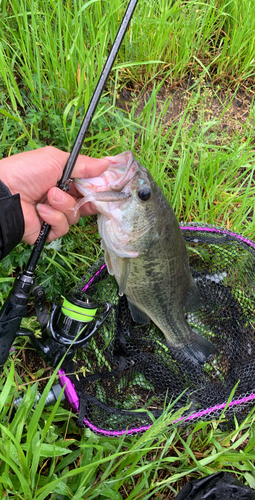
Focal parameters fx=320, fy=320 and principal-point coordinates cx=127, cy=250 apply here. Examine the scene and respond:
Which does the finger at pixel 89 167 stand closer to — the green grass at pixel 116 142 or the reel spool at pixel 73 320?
the green grass at pixel 116 142

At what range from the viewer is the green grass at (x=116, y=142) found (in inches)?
66.7

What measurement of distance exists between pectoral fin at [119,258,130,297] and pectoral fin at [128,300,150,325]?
0.42 meters

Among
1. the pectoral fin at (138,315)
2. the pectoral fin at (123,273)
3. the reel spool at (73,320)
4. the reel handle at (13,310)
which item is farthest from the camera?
the pectoral fin at (138,315)

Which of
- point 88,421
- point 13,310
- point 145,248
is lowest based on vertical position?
point 88,421

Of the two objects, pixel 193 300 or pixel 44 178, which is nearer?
pixel 44 178

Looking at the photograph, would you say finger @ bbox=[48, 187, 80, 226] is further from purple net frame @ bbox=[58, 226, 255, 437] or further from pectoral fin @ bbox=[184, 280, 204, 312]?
pectoral fin @ bbox=[184, 280, 204, 312]

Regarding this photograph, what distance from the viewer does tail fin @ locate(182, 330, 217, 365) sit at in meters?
2.49

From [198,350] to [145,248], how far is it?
1032 mm

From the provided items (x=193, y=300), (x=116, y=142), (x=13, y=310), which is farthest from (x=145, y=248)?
(x=116, y=142)

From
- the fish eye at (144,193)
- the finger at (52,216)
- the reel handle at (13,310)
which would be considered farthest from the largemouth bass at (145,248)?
the reel handle at (13,310)

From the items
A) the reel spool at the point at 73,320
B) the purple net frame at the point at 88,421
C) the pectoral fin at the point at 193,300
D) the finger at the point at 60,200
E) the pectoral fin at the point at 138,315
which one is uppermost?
the finger at the point at 60,200

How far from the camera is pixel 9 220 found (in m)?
1.69

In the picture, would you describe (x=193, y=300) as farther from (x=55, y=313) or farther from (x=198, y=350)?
(x=55, y=313)

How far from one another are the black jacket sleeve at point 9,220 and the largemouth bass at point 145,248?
1.15 feet
